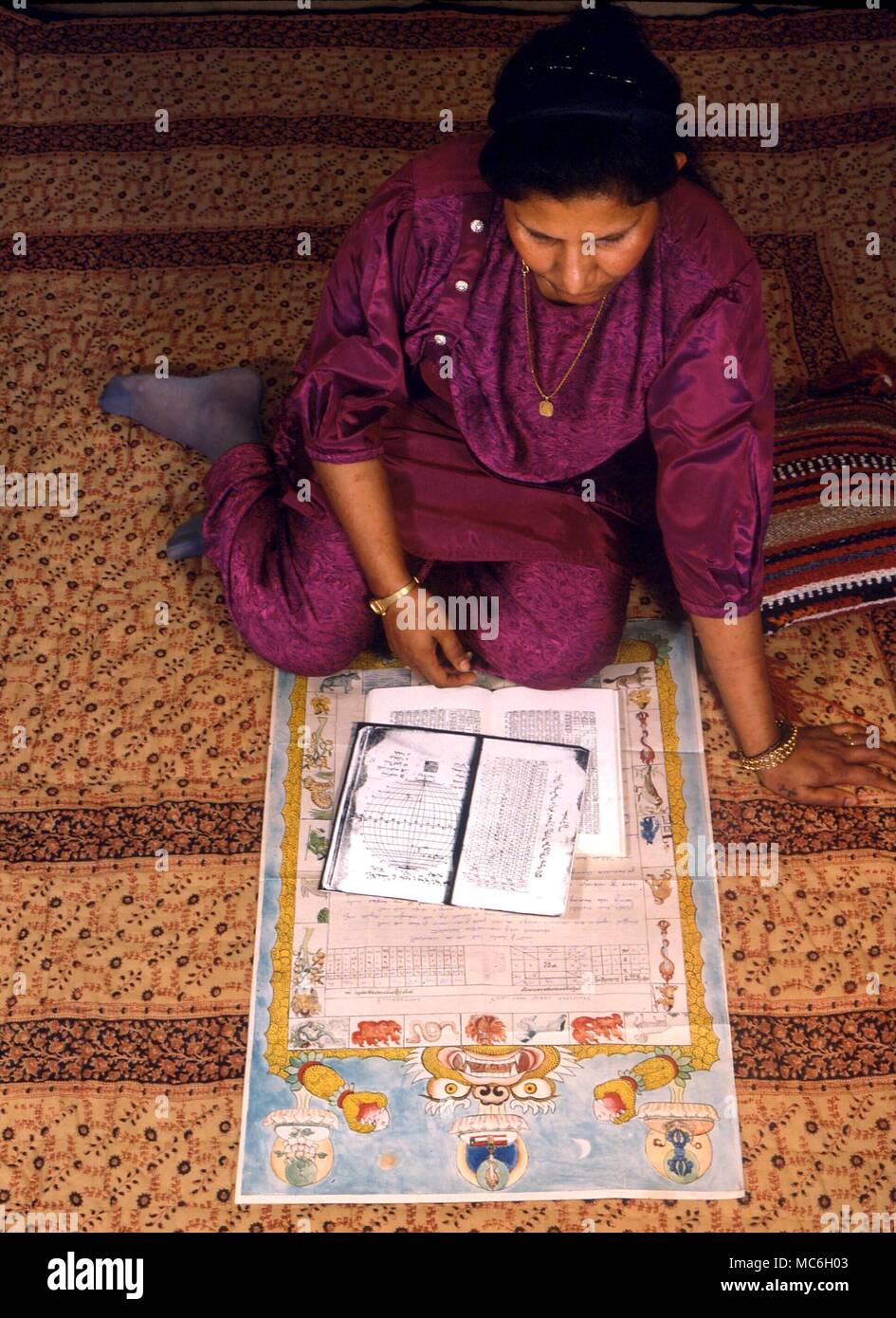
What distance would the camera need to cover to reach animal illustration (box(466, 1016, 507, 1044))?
137 centimetres

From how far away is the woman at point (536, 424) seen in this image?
947mm

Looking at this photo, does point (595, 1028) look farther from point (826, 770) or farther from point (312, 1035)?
point (826, 770)

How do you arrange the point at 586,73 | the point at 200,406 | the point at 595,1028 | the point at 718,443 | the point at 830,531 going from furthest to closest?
the point at 200,406
the point at 830,531
the point at 595,1028
the point at 718,443
the point at 586,73

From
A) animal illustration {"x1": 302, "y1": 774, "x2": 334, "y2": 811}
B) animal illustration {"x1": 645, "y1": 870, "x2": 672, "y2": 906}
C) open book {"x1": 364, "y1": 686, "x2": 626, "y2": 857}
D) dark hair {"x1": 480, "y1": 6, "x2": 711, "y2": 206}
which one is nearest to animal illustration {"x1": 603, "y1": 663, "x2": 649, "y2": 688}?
open book {"x1": 364, "y1": 686, "x2": 626, "y2": 857}

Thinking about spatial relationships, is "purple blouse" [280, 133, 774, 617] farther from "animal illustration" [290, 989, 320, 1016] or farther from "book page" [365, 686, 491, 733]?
"animal illustration" [290, 989, 320, 1016]

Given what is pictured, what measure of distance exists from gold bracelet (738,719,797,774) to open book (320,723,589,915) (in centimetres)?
23

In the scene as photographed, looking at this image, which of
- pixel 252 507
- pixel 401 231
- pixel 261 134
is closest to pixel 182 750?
pixel 252 507

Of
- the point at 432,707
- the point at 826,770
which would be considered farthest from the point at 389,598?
the point at 826,770

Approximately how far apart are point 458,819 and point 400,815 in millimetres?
79

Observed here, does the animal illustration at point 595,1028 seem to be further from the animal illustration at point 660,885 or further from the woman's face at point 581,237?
the woman's face at point 581,237

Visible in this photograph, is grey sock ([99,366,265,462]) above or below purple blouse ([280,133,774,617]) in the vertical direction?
below

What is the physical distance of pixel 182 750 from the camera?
159 cm

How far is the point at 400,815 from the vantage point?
148 cm

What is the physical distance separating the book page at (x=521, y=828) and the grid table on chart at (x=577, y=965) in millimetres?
54
